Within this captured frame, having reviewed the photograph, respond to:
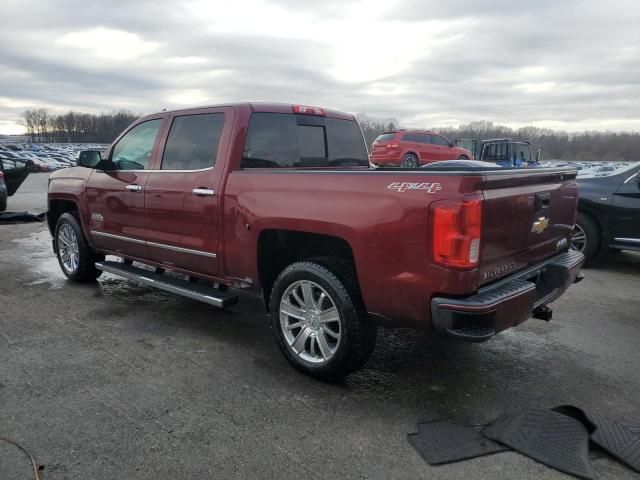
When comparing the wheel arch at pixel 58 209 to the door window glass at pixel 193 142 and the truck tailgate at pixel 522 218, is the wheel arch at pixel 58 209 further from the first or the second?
the truck tailgate at pixel 522 218

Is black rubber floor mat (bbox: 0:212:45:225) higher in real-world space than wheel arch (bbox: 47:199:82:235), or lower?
lower

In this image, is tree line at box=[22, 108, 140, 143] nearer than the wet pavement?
No

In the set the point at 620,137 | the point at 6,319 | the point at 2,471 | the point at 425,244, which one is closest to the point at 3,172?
the point at 6,319

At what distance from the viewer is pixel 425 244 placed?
114 inches

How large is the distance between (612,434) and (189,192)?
3.39 m

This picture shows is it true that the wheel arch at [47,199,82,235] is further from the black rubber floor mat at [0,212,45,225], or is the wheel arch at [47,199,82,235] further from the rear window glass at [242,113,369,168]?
the black rubber floor mat at [0,212,45,225]

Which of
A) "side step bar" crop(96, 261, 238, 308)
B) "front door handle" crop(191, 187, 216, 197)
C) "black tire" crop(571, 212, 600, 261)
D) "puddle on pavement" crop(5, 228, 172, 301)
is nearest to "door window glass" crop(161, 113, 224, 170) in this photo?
"front door handle" crop(191, 187, 216, 197)

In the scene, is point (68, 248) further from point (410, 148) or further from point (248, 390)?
point (410, 148)

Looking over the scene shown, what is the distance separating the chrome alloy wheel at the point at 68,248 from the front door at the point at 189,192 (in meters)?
1.75

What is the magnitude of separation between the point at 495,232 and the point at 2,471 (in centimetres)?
289

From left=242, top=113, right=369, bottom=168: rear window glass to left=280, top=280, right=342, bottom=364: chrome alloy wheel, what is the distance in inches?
46.2

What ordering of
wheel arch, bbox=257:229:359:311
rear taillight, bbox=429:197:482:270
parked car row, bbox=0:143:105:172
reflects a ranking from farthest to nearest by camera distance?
1. parked car row, bbox=0:143:105:172
2. wheel arch, bbox=257:229:359:311
3. rear taillight, bbox=429:197:482:270

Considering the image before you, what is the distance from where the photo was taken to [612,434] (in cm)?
288

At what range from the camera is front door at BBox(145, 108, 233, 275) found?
416 centimetres
